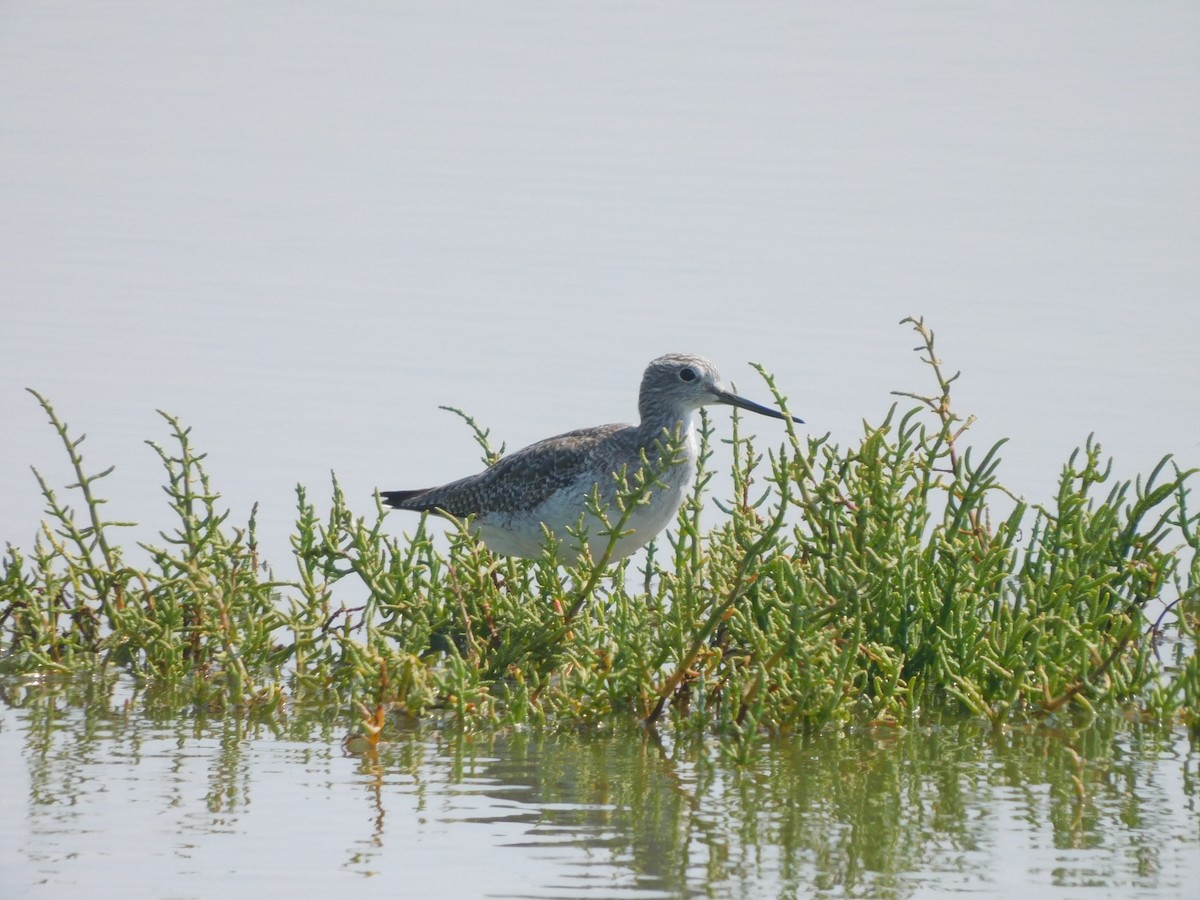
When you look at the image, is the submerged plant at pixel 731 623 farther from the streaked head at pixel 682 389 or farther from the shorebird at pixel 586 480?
the streaked head at pixel 682 389

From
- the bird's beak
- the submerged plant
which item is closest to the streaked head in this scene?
the bird's beak

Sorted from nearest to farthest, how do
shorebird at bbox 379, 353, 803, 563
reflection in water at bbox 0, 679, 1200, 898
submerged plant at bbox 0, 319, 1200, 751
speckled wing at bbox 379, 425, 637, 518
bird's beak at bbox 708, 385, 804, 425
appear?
reflection in water at bbox 0, 679, 1200, 898
submerged plant at bbox 0, 319, 1200, 751
shorebird at bbox 379, 353, 803, 563
speckled wing at bbox 379, 425, 637, 518
bird's beak at bbox 708, 385, 804, 425

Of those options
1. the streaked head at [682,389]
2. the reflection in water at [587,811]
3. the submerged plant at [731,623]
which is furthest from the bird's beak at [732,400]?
the reflection in water at [587,811]

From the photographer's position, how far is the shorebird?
8570 millimetres

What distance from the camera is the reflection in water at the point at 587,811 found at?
5113mm

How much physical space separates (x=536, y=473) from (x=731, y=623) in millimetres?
2784

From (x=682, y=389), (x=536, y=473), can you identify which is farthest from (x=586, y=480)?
(x=682, y=389)

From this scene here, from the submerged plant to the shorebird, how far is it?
1156 millimetres

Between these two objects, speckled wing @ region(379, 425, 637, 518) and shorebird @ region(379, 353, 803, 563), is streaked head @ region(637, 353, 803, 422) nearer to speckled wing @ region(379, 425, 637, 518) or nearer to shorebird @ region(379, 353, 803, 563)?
shorebird @ region(379, 353, 803, 563)

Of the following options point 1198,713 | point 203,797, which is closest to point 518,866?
point 203,797

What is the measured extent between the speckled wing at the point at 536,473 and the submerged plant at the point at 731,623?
1.52 meters

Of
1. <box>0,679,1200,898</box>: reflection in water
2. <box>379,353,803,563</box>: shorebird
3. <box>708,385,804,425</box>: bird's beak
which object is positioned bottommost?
<box>0,679,1200,898</box>: reflection in water

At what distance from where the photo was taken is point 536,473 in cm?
904

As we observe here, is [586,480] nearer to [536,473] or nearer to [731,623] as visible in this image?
[536,473]
